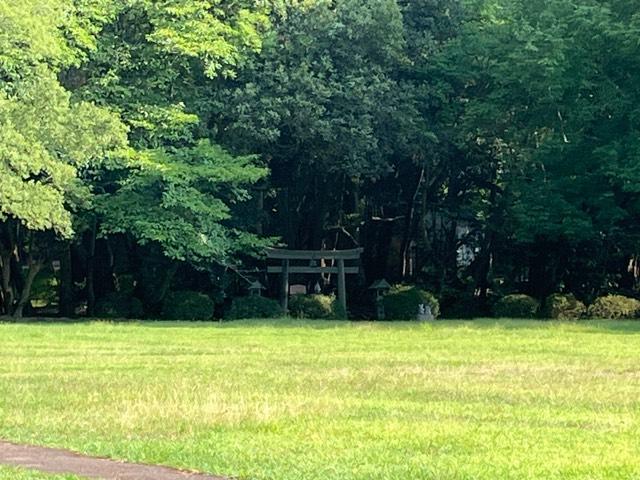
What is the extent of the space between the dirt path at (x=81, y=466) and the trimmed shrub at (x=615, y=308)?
1332 inches

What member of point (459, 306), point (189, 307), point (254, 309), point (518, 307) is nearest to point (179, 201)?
point (189, 307)

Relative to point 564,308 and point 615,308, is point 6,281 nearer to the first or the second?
point 564,308

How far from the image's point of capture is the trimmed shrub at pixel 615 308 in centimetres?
4369

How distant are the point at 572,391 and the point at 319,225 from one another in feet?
115

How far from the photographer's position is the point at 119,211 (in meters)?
40.8

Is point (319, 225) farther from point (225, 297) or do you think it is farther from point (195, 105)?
point (195, 105)

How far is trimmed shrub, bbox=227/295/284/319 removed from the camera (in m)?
43.6

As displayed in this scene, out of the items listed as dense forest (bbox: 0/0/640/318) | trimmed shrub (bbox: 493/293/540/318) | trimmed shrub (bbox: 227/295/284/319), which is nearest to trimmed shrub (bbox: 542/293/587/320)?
trimmed shrub (bbox: 493/293/540/318)

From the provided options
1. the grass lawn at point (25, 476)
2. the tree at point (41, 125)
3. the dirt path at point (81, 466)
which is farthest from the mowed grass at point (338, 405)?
the tree at point (41, 125)

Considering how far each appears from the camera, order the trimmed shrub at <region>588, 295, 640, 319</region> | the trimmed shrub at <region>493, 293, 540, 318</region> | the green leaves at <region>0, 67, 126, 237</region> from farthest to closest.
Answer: the trimmed shrub at <region>493, 293, 540, 318</region>
the trimmed shrub at <region>588, 295, 640, 319</region>
the green leaves at <region>0, 67, 126, 237</region>

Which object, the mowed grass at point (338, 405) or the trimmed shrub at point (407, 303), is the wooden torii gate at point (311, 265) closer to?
the trimmed shrub at point (407, 303)

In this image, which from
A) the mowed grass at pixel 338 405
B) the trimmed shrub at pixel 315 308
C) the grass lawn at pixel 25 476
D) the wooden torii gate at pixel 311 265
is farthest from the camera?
the wooden torii gate at pixel 311 265

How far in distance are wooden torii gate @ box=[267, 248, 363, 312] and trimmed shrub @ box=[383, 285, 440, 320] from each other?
1794 millimetres

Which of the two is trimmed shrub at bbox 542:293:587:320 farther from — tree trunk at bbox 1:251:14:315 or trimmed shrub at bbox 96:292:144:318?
tree trunk at bbox 1:251:14:315
